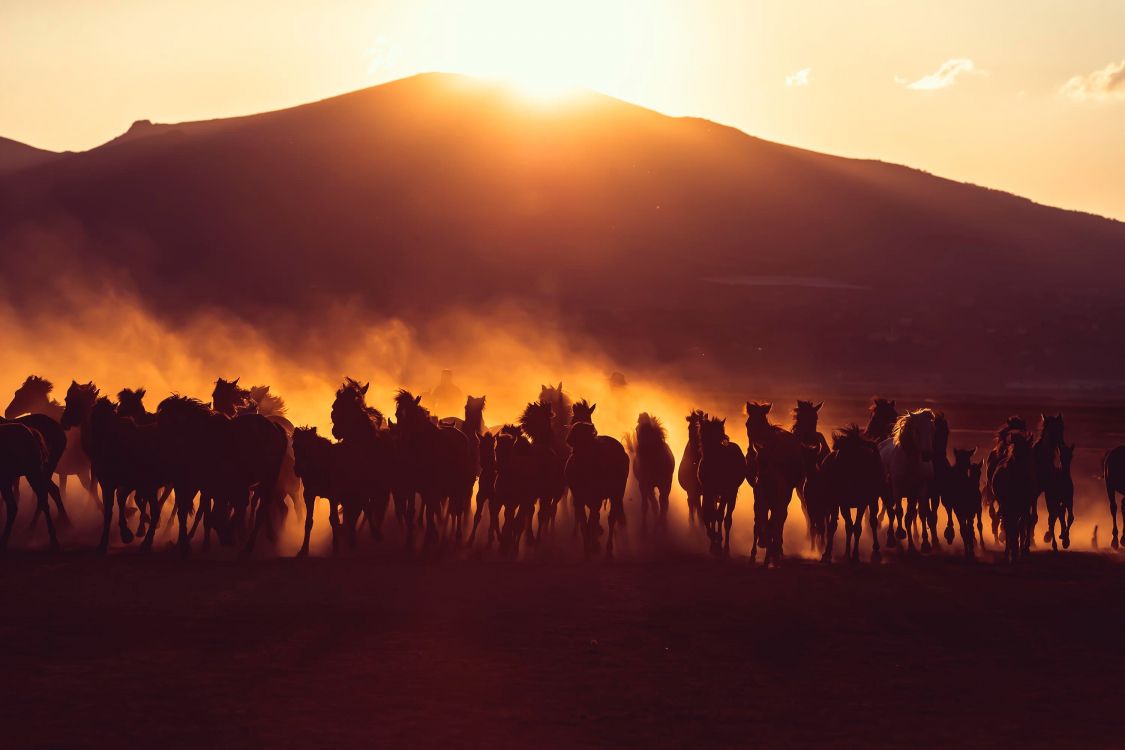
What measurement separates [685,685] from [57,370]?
47467 millimetres

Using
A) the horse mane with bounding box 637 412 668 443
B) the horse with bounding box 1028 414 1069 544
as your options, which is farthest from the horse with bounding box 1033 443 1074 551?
the horse mane with bounding box 637 412 668 443

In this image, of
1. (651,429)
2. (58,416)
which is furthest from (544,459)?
(58,416)

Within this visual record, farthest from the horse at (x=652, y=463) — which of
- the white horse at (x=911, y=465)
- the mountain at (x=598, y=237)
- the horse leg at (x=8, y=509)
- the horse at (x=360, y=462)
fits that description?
the mountain at (x=598, y=237)

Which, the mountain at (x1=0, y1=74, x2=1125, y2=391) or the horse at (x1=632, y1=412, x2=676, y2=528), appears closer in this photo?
the horse at (x1=632, y1=412, x2=676, y2=528)

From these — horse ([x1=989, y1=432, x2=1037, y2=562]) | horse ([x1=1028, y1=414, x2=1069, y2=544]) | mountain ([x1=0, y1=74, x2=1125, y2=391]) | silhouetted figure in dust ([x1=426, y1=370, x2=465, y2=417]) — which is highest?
mountain ([x1=0, y1=74, x2=1125, y2=391])

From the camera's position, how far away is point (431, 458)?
21.8 metres

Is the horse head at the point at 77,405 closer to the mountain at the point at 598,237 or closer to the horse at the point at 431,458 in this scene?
the horse at the point at 431,458

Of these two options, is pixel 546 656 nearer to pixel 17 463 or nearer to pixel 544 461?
pixel 544 461

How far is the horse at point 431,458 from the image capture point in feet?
71.3

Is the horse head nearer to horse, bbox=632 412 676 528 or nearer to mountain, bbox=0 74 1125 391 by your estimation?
horse, bbox=632 412 676 528

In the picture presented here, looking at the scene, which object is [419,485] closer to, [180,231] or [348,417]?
[348,417]

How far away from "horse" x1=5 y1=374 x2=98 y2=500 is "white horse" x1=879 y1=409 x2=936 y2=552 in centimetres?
1388

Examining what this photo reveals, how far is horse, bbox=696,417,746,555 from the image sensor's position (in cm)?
2184

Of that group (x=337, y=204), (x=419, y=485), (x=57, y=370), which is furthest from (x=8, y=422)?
(x=337, y=204)
